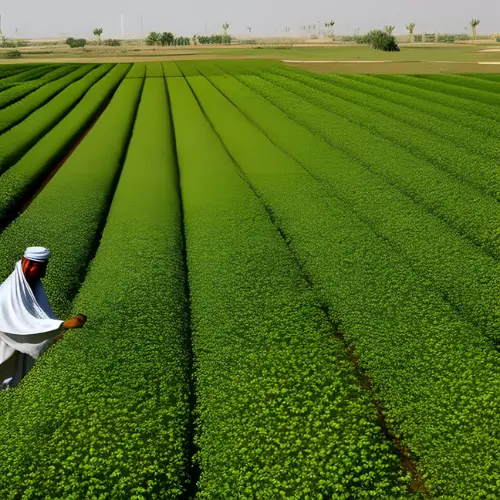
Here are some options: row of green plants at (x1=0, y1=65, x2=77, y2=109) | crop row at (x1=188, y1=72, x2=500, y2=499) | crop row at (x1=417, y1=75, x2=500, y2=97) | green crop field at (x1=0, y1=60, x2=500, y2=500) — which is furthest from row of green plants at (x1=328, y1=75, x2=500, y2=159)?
row of green plants at (x1=0, y1=65, x2=77, y2=109)

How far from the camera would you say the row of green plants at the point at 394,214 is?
14.1 metres

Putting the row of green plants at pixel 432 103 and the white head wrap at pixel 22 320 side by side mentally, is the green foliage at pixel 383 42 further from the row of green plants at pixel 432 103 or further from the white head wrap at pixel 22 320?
the white head wrap at pixel 22 320

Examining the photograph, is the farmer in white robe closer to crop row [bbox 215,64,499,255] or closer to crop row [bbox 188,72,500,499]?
crop row [bbox 188,72,500,499]

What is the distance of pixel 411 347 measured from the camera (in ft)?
38.0

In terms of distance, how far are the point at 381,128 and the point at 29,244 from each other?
2361 centimetres

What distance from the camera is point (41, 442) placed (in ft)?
29.7

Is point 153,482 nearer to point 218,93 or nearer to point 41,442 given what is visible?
point 41,442

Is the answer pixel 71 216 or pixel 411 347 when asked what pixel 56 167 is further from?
pixel 411 347

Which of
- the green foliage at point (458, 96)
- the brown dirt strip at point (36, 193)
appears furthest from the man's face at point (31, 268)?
the green foliage at point (458, 96)

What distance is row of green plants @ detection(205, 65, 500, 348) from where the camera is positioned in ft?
46.1

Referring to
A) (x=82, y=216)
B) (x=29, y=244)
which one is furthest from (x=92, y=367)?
(x=82, y=216)

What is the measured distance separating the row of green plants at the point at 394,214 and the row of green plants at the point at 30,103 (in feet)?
58.5

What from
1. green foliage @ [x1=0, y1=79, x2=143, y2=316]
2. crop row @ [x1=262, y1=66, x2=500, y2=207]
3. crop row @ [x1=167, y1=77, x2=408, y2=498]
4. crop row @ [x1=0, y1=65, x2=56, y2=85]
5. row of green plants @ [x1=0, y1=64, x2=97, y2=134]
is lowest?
crop row @ [x1=167, y1=77, x2=408, y2=498]

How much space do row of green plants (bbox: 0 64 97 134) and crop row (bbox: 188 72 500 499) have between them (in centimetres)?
2543
